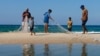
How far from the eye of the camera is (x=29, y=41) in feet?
66.1

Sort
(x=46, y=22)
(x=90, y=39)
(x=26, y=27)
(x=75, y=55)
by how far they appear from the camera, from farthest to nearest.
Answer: (x=26, y=27)
(x=46, y=22)
(x=90, y=39)
(x=75, y=55)

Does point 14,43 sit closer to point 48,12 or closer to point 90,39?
point 90,39

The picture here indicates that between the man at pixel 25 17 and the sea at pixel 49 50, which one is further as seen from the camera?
the man at pixel 25 17

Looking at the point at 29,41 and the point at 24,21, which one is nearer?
the point at 29,41

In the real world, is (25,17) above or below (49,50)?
above

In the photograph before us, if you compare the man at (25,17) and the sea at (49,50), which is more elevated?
the man at (25,17)

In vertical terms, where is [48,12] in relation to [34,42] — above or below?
above

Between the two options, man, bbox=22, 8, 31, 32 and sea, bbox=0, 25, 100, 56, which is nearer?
sea, bbox=0, 25, 100, 56

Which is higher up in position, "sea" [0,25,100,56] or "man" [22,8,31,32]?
"man" [22,8,31,32]

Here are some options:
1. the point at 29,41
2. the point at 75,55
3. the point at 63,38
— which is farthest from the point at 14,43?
the point at 75,55

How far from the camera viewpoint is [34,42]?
19.8 metres

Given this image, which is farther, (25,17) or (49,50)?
(25,17)

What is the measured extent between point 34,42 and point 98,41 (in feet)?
11.8

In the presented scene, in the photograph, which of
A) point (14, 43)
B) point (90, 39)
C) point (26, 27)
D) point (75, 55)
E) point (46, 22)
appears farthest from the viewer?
point (26, 27)
